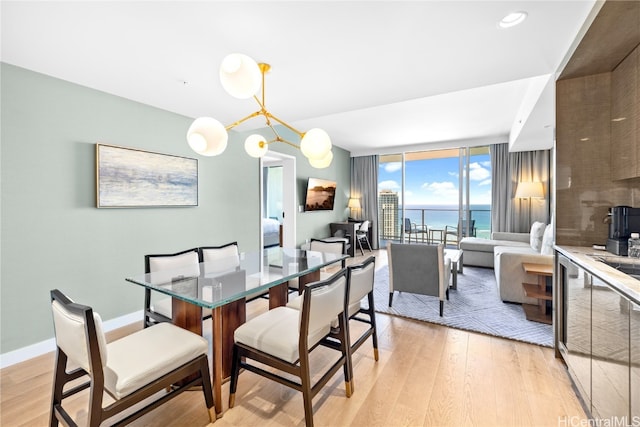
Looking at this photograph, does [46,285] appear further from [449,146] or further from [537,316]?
[449,146]

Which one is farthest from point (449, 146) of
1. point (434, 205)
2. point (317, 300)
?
point (317, 300)

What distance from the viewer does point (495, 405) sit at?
1721 millimetres

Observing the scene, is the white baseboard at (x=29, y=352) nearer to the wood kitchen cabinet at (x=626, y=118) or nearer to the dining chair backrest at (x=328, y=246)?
the dining chair backrest at (x=328, y=246)

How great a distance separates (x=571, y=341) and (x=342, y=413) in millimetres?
1624

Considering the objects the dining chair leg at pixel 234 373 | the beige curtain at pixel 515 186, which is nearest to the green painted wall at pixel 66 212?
the dining chair leg at pixel 234 373

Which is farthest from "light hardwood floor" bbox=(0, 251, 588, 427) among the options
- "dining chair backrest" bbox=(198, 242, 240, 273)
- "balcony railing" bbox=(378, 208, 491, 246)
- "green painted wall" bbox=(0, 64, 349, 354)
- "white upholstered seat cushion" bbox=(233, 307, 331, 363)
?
"balcony railing" bbox=(378, 208, 491, 246)

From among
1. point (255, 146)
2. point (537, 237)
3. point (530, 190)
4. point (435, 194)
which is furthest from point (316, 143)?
point (435, 194)

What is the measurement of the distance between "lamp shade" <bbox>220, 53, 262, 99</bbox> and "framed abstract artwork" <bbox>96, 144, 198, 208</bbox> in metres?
1.91

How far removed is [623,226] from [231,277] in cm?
272

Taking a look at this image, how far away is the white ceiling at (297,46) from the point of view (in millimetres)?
1577

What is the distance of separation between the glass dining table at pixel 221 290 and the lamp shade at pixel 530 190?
465cm

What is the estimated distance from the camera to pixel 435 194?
8328mm

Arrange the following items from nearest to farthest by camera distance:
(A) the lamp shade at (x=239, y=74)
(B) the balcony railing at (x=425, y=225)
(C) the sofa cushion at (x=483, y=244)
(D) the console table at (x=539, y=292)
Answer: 1. (A) the lamp shade at (x=239, y=74)
2. (D) the console table at (x=539, y=292)
3. (C) the sofa cushion at (x=483, y=244)
4. (B) the balcony railing at (x=425, y=225)

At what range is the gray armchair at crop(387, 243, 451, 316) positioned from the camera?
9.91 ft
